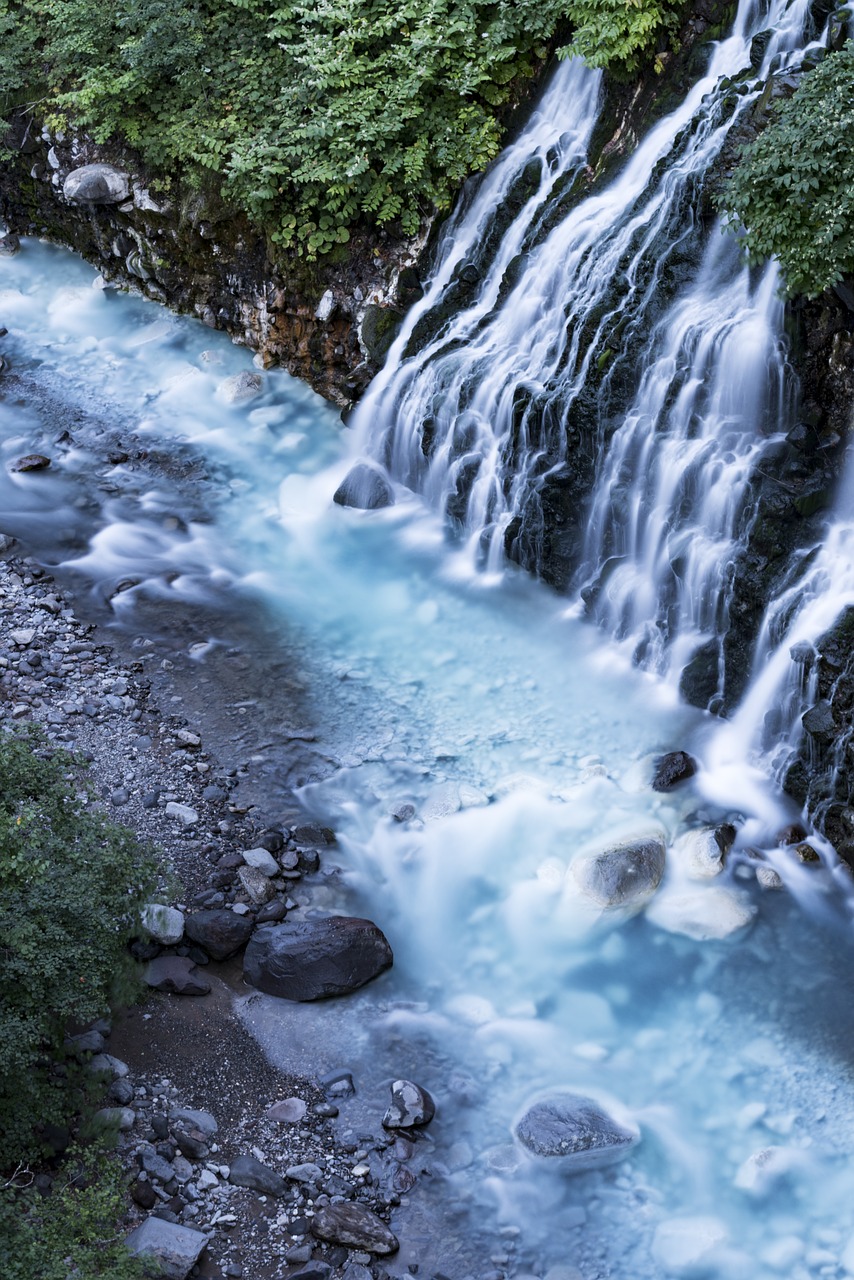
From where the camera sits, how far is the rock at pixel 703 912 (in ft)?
24.9

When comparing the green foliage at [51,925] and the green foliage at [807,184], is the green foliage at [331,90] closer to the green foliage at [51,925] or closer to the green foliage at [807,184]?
the green foliage at [807,184]

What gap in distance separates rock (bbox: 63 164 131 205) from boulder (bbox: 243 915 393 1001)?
10.2 meters

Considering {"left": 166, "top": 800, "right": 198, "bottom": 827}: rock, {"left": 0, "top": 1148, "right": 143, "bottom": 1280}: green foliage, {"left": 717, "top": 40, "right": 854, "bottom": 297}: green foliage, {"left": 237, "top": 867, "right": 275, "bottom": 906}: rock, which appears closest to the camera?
{"left": 0, "top": 1148, "right": 143, "bottom": 1280}: green foliage

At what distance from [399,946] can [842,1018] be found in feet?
8.81

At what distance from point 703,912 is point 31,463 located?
8.06 m

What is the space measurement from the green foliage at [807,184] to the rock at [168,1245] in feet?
22.8

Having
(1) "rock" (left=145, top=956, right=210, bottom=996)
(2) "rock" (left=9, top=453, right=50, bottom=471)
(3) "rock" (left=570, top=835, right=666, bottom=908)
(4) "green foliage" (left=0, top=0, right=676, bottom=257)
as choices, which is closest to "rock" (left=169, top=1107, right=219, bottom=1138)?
(1) "rock" (left=145, top=956, right=210, bottom=996)

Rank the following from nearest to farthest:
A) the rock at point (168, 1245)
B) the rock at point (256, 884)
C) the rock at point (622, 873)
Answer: the rock at point (168, 1245)
the rock at point (256, 884)
the rock at point (622, 873)

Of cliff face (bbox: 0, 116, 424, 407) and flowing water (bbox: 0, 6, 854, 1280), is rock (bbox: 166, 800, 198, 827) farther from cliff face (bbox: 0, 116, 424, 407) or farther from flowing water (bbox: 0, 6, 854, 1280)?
cliff face (bbox: 0, 116, 424, 407)

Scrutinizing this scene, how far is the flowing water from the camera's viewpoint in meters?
6.34

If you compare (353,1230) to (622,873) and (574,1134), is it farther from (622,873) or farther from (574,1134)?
(622,873)

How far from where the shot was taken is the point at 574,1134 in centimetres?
639

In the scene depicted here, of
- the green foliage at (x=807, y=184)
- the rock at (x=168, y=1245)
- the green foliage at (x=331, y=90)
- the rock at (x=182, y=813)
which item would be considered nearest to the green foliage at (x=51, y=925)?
the rock at (x=168, y=1245)

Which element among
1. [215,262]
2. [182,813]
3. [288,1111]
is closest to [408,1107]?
[288,1111]
